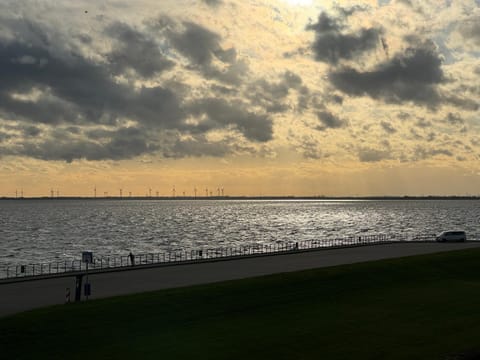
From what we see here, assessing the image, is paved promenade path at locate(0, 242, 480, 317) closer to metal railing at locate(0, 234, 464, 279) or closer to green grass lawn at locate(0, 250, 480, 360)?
metal railing at locate(0, 234, 464, 279)

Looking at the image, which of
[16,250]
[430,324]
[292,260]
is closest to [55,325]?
[430,324]

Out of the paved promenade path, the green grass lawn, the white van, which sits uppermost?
the white van

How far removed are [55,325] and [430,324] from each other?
1942cm

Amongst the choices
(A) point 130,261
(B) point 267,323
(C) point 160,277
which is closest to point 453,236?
(A) point 130,261

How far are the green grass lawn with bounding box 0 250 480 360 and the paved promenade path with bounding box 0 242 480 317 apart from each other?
6.00m

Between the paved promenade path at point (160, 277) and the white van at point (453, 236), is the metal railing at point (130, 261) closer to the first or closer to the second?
the paved promenade path at point (160, 277)

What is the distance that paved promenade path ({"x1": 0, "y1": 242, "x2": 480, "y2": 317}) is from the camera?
40.5 meters

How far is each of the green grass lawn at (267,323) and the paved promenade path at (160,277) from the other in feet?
19.7

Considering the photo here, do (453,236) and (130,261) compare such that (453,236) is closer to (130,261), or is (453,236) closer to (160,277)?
(130,261)

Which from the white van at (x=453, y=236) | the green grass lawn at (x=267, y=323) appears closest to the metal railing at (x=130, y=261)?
the white van at (x=453, y=236)

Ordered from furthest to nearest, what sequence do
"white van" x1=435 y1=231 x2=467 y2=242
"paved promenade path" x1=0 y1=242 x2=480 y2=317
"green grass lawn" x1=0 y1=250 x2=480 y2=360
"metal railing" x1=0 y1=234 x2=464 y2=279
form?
1. "white van" x1=435 y1=231 x2=467 y2=242
2. "metal railing" x1=0 y1=234 x2=464 y2=279
3. "paved promenade path" x1=0 y1=242 x2=480 y2=317
4. "green grass lawn" x1=0 y1=250 x2=480 y2=360

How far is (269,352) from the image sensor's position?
2444 centimetres

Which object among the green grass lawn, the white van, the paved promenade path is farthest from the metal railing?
the green grass lawn

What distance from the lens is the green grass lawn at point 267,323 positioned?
25.0 m
